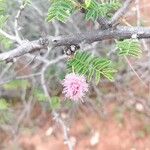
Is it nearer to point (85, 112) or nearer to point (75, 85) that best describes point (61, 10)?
point (75, 85)

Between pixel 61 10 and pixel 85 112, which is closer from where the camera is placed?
pixel 61 10

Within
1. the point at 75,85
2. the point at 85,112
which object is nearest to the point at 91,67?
the point at 75,85

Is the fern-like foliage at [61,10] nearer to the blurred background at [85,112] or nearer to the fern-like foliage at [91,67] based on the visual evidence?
the fern-like foliage at [91,67]

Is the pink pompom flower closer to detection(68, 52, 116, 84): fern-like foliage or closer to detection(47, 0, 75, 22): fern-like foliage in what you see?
detection(68, 52, 116, 84): fern-like foliage

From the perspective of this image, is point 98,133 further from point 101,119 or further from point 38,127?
point 38,127

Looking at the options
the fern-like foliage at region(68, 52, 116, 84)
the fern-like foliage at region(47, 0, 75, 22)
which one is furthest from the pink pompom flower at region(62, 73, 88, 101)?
the fern-like foliage at region(47, 0, 75, 22)
